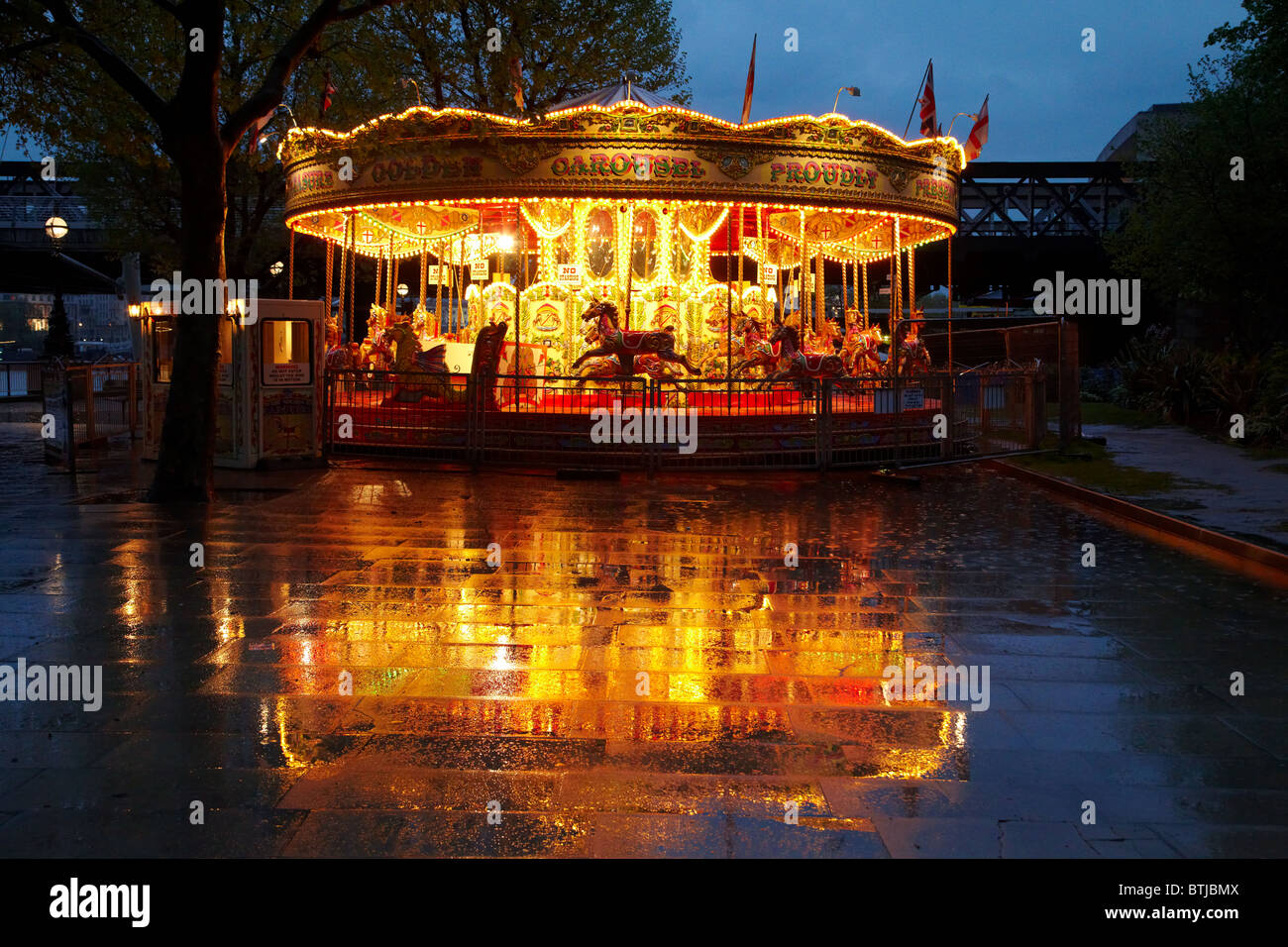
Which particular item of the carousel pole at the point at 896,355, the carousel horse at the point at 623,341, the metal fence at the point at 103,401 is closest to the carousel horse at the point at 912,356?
the carousel pole at the point at 896,355

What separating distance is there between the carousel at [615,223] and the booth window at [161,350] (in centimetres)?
300

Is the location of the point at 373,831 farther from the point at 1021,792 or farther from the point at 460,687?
the point at 1021,792

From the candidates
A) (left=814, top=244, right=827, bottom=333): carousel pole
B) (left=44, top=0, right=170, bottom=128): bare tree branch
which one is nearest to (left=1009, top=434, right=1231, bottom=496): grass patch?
(left=814, top=244, right=827, bottom=333): carousel pole

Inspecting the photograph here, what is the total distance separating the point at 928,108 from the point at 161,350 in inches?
535

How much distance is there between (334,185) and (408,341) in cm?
284

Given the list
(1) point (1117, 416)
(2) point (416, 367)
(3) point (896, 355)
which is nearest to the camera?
(2) point (416, 367)

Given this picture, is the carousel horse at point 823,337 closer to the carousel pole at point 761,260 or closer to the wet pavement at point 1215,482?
the carousel pole at point 761,260

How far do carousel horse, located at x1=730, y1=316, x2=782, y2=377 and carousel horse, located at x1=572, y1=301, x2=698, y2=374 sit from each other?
60.6 inches

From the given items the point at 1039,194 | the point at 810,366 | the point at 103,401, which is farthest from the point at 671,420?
the point at 1039,194

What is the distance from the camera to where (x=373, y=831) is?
4.26 m

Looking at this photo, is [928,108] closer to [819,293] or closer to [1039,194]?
[819,293]

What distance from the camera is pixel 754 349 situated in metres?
19.9

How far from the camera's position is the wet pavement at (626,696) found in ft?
14.3
